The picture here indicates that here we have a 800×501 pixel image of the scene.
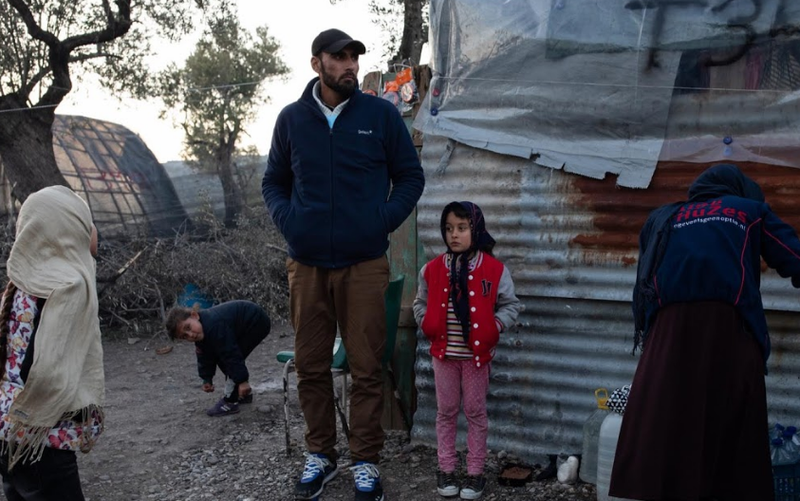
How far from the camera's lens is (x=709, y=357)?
3076 millimetres

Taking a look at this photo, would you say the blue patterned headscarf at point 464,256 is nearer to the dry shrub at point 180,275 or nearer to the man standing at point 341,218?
the man standing at point 341,218

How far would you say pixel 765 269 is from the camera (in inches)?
157

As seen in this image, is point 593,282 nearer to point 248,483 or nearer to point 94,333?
point 248,483

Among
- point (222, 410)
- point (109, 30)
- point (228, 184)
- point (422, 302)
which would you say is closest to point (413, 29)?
point (109, 30)

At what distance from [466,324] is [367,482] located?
93 cm

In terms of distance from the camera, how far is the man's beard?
3.98 m

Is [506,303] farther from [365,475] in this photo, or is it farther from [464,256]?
[365,475]

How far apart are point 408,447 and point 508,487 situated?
0.80m

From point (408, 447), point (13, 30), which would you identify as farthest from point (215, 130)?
point (408, 447)

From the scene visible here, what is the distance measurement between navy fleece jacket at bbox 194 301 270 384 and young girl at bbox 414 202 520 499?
7.46 feet

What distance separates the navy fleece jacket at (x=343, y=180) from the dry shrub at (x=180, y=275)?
6056mm

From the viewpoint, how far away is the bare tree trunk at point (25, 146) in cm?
1040

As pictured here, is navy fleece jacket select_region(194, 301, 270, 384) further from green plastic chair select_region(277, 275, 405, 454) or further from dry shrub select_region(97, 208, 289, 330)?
dry shrub select_region(97, 208, 289, 330)

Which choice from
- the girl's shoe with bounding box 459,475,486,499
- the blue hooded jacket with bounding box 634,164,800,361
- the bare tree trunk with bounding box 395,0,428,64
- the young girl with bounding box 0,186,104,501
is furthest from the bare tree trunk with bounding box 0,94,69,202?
the blue hooded jacket with bounding box 634,164,800,361
